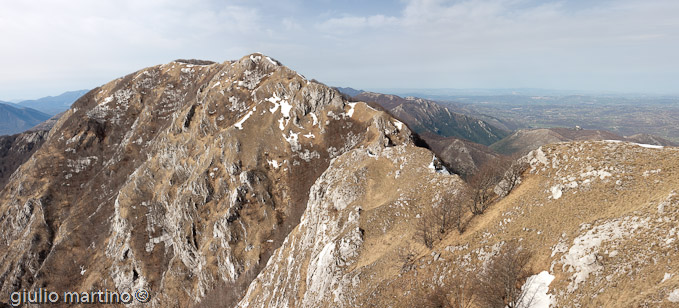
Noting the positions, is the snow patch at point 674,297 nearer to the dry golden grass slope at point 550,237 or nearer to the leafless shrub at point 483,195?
the dry golden grass slope at point 550,237

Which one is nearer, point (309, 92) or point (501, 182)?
point (501, 182)

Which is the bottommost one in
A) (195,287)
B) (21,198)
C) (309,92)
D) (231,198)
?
(195,287)

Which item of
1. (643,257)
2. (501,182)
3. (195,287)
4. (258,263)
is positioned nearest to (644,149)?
(501,182)

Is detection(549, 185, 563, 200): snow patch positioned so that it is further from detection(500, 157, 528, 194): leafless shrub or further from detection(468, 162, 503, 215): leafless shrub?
detection(468, 162, 503, 215): leafless shrub

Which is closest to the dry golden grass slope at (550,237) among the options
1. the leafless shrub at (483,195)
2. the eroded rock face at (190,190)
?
the leafless shrub at (483,195)

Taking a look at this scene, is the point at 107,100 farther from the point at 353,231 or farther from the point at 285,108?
the point at 353,231

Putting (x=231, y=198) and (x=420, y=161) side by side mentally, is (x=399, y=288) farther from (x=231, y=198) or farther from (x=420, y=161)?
(x=231, y=198)
